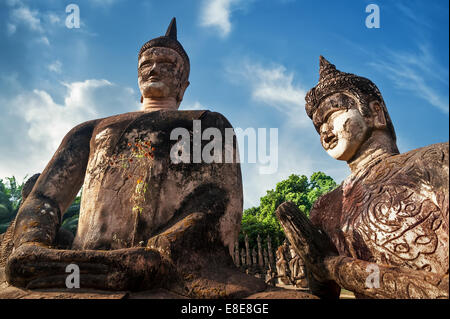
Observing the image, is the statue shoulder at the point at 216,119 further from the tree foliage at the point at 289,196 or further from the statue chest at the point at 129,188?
the tree foliage at the point at 289,196

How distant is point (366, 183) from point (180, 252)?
164cm

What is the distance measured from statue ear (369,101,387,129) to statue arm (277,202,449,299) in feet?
3.82

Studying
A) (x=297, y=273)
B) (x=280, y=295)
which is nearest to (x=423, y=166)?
(x=280, y=295)

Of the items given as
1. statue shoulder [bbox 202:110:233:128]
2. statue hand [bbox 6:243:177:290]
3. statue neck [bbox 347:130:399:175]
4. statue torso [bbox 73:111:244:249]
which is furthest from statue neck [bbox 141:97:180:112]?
statue neck [bbox 347:130:399:175]

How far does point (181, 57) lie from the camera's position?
4094mm

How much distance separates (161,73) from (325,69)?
188cm

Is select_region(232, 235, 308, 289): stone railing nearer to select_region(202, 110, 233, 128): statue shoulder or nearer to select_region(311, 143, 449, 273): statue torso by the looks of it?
select_region(202, 110, 233, 128): statue shoulder

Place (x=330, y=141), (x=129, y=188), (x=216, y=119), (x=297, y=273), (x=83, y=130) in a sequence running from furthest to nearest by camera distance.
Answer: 1. (x=297, y=273)
2. (x=83, y=130)
3. (x=216, y=119)
4. (x=330, y=141)
5. (x=129, y=188)

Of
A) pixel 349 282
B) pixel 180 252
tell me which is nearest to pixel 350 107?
pixel 349 282

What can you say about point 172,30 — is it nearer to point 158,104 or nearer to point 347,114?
point 158,104

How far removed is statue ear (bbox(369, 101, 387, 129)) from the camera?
9.89ft

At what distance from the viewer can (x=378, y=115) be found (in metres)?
3.07

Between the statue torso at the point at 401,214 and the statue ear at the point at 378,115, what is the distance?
0.42 metres
